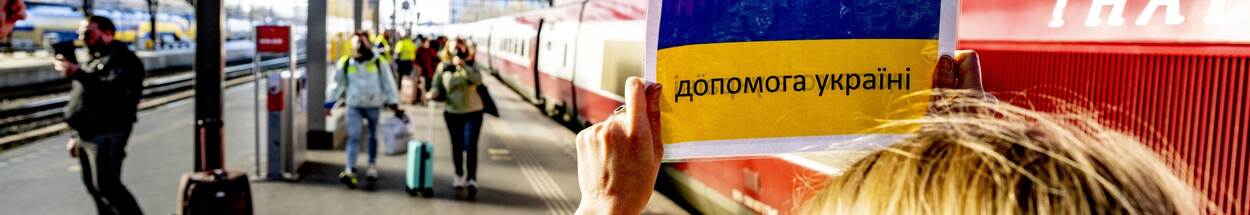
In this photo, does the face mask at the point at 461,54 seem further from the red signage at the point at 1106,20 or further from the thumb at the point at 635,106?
the thumb at the point at 635,106

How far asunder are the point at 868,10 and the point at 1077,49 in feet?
7.62

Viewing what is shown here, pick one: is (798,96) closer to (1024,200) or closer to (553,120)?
Result: (1024,200)

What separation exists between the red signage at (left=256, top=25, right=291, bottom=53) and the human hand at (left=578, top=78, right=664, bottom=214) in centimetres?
915

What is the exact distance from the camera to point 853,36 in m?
1.80

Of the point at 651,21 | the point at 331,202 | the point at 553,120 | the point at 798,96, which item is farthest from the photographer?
the point at 553,120

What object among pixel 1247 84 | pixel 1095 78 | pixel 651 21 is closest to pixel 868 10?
pixel 651 21

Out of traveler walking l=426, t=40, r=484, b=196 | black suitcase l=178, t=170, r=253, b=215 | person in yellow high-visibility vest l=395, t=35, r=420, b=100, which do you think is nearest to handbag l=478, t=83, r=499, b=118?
traveler walking l=426, t=40, r=484, b=196

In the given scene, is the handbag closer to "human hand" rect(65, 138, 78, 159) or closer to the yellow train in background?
"human hand" rect(65, 138, 78, 159)

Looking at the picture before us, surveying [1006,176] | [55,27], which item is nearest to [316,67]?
[1006,176]

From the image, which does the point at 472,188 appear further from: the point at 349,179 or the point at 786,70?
the point at 786,70

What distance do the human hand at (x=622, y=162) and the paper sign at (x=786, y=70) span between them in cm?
13

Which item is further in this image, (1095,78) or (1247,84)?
(1095,78)

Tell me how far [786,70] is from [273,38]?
914cm

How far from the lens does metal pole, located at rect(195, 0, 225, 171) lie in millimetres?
6902
